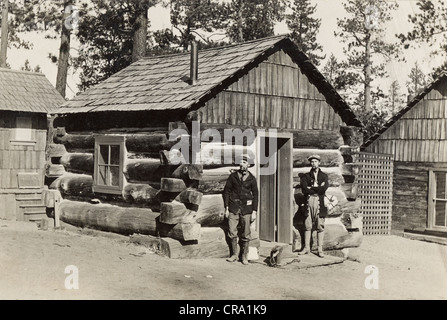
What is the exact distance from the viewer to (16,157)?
19.3 m

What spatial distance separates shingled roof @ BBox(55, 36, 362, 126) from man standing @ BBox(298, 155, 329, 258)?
2.36m

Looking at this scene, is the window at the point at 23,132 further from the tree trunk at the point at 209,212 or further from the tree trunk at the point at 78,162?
the tree trunk at the point at 209,212

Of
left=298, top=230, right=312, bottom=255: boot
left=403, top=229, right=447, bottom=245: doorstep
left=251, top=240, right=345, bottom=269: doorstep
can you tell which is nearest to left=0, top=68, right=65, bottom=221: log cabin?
left=251, top=240, right=345, bottom=269: doorstep

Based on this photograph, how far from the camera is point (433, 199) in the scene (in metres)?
18.5

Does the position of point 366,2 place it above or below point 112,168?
above

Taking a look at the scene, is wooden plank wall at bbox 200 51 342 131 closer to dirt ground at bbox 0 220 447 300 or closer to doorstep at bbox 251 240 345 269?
doorstep at bbox 251 240 345 269

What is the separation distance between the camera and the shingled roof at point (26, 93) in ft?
63.0

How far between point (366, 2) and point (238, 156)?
21565 millimetres

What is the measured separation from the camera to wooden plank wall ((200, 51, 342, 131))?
12.6 metres

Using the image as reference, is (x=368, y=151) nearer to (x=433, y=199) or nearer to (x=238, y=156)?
(x=433, y=199)

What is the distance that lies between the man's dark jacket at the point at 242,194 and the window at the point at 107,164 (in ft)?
10.8

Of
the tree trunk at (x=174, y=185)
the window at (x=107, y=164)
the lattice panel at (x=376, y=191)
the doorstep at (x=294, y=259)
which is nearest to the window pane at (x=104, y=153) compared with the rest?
the window at (x=107, y=164)

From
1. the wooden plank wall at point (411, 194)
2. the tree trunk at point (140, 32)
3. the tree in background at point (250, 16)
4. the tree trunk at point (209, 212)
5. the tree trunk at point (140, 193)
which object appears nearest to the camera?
the tree trunk at point (209, 212)
